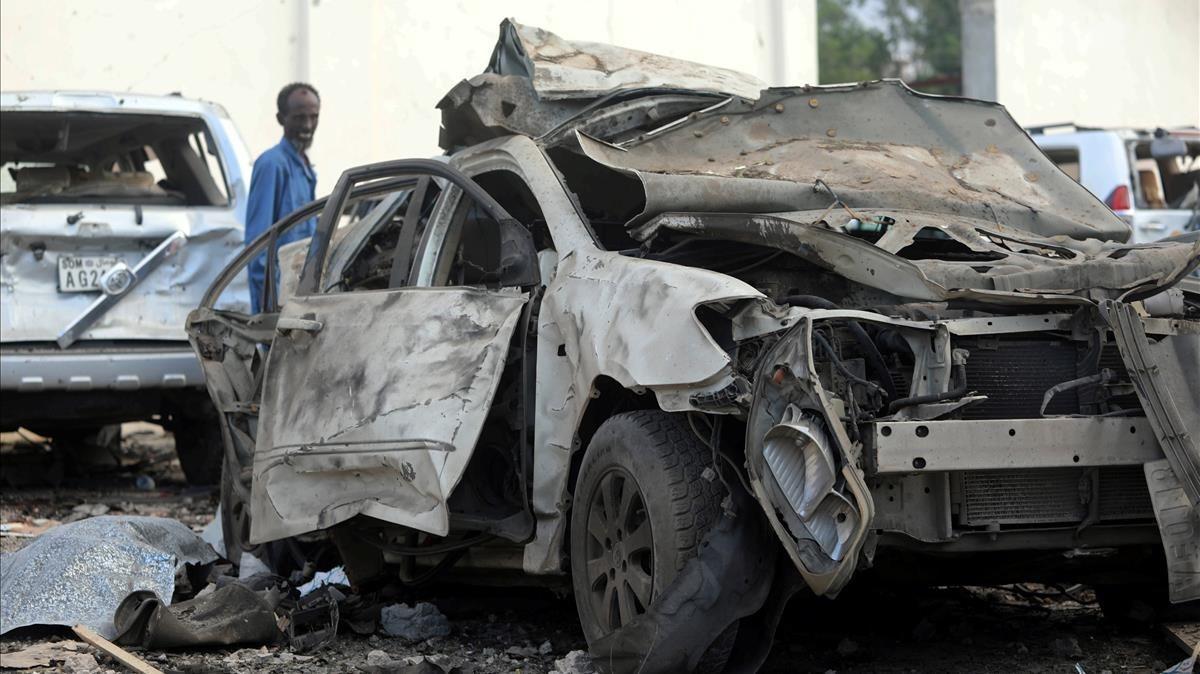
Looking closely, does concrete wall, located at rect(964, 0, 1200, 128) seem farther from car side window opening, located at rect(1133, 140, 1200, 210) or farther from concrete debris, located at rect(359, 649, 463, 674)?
concrete debris, located at rect(359, 649, 463, 674)

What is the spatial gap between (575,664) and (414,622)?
3.24 feet

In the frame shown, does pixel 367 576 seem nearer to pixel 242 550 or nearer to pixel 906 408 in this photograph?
pixel 242 550

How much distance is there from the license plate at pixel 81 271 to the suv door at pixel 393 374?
2.52m

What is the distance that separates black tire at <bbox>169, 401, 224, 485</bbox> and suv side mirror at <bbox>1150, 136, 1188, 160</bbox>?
734 centimetres

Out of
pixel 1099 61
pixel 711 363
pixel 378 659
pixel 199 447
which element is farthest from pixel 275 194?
pixel 1099 61

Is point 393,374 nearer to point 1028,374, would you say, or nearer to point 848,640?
point 848,640

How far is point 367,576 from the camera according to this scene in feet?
19.2

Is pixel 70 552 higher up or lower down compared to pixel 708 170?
lower down

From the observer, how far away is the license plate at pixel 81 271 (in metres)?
8.12

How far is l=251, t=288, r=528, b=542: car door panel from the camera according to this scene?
16.0ft

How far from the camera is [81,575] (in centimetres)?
552

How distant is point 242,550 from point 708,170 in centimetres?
260

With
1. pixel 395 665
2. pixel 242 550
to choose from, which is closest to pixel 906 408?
pixel 395 665

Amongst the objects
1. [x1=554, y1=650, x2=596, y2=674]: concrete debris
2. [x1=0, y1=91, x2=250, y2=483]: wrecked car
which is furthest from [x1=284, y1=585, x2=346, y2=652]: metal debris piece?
[x1=0, y1=91, x2=250, y2=483]: wrecked car
